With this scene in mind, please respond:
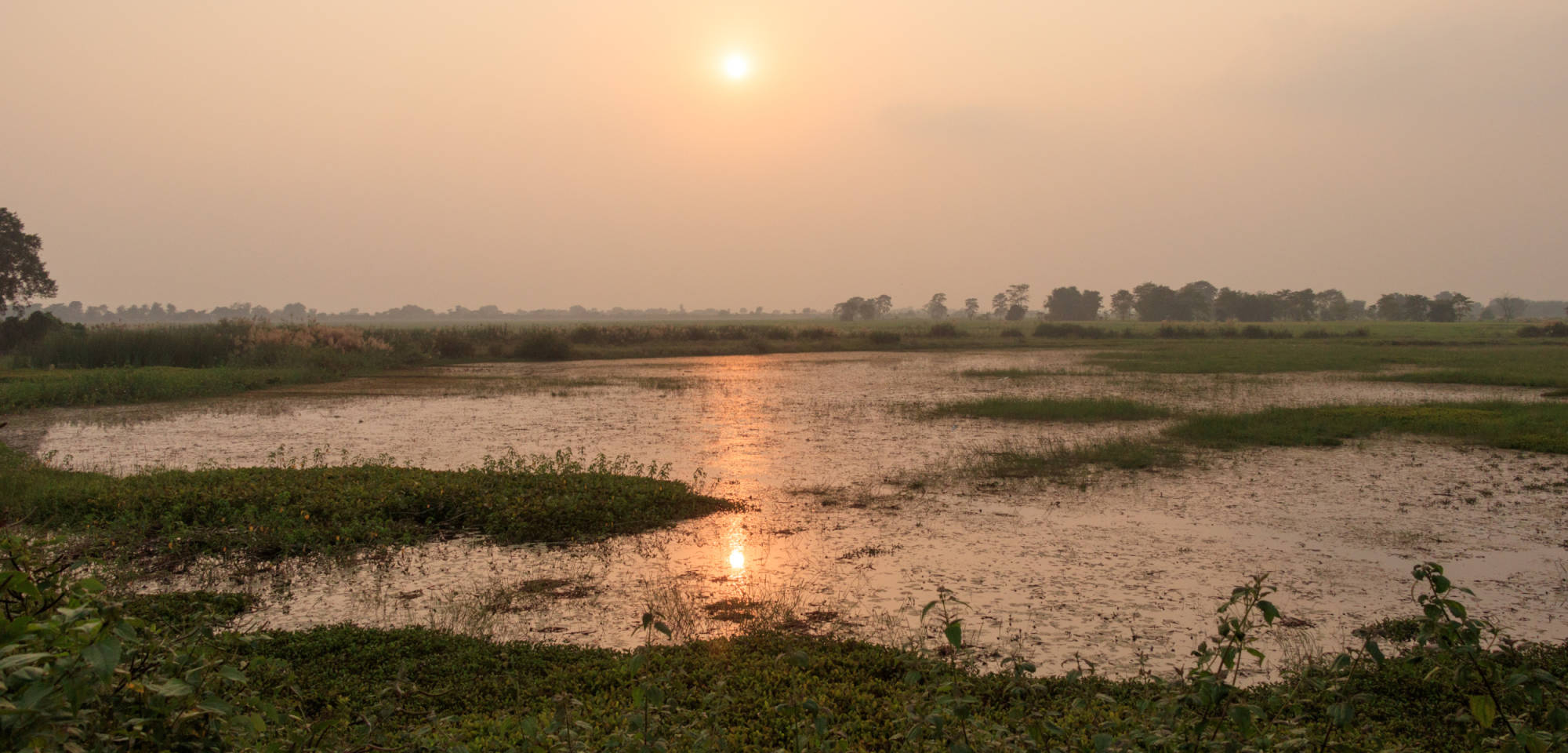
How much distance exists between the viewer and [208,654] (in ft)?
11.1

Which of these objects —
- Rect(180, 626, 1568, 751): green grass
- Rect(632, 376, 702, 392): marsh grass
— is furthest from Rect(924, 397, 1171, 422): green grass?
Rect(180, 626, 1568, 751): green grass

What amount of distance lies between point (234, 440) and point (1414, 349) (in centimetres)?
4850

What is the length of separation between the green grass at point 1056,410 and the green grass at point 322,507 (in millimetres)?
9160

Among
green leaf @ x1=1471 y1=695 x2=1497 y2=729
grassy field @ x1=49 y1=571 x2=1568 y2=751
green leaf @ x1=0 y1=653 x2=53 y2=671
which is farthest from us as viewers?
grassy field @ x1=49 y1=571 x2=1568 y2=751

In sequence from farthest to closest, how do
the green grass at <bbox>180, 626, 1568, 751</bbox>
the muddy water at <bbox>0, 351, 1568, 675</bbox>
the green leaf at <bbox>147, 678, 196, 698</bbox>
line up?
the muddy water at <bbox>0, 351, 1568, 675</bbox>, the green grass at <bbox>180, 626, 1568, 751</bbox>, the green leaf at <bbox>147, 678, 196, 698</bbox>

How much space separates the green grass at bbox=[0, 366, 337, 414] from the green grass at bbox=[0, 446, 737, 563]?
35.9 feet

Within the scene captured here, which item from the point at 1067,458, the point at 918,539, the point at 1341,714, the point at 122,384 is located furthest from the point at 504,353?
the point at 1341,714

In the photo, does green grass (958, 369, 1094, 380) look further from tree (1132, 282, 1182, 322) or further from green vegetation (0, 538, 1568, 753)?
tree (1132, 282, 1182, 322)

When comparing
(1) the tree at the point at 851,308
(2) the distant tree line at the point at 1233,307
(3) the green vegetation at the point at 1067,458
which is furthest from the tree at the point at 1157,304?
(3) the green vegetation at the point at 1067,458

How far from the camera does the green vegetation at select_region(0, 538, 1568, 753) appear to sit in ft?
6.40

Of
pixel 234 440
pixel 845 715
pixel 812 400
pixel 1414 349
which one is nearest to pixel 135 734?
pixel 845 715

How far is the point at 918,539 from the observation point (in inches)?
316

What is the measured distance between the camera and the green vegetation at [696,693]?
1.95 m

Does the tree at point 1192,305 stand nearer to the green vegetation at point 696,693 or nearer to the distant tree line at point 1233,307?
the distant tree line at point 1233,307
